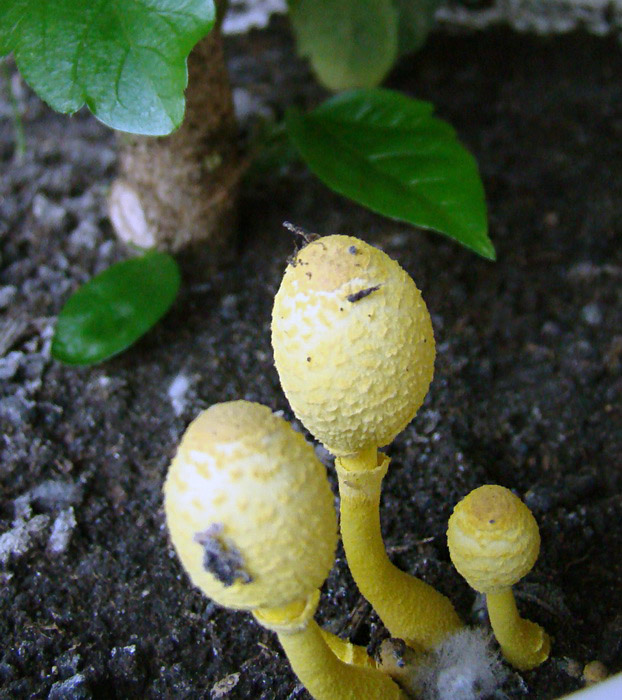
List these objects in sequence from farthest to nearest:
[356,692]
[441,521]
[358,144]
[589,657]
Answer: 1. [358,144]
2. [441,521]
3. [589,657]
4. [356,692]

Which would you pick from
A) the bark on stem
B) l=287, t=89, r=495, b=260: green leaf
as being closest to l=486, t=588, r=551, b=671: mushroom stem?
l=287, t=89, r=495, b=260: green leaf

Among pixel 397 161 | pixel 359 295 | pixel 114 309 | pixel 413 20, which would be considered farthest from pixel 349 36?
pixel 359 295

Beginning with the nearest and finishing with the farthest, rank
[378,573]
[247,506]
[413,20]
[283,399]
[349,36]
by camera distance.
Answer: [247,506] → [378,573] → [283,399] → [349,36] → [413,20]

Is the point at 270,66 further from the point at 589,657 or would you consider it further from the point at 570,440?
the point at 589,657

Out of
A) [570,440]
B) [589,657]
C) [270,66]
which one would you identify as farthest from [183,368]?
[270,66]

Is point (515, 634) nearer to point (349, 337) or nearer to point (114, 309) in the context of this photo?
point (349, 337)

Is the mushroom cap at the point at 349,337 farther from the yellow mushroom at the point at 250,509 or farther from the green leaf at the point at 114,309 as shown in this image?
the green leaf at the point at 114,309
